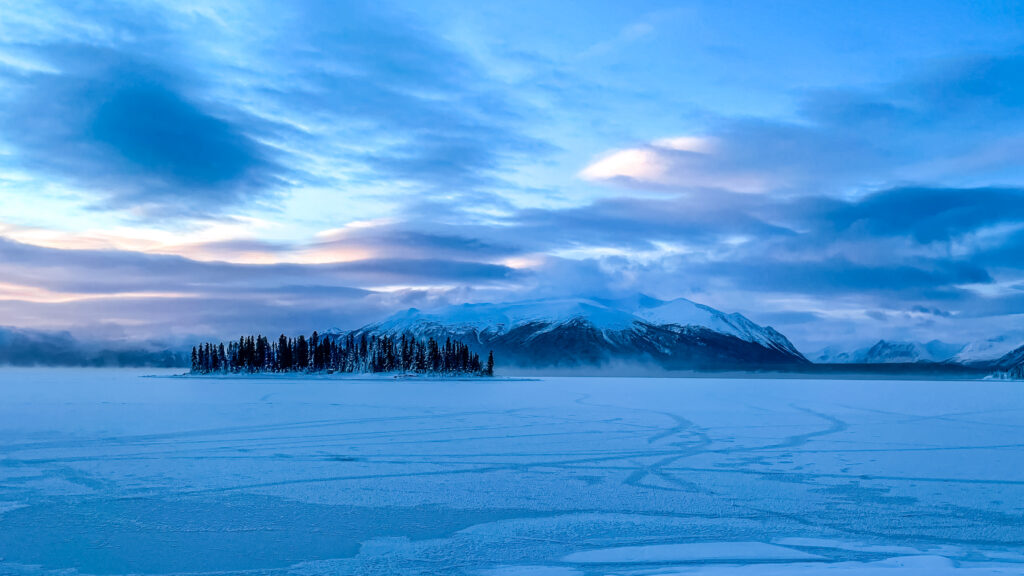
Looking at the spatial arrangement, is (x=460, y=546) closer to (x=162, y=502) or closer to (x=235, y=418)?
(x=162, y=502)

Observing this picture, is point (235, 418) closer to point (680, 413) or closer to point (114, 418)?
point (114, 418)

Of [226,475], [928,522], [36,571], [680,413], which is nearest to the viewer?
[36,571]

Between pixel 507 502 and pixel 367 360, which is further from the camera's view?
pixel 367 360

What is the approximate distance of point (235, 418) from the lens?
41.8 m

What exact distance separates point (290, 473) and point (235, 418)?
21.7 meters

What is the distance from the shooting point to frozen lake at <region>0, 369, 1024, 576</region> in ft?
43.6

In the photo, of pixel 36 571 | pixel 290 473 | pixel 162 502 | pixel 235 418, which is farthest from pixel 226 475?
pixel 235 418

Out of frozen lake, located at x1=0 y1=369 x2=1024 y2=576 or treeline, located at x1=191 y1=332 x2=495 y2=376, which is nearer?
frozen lake, located at x1=0 y1=369 x2=1024 y2=576

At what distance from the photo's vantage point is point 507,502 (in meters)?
18.1

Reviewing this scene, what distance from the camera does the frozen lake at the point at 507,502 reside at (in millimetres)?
13297

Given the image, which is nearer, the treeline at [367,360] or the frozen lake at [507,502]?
the frozen lake at [507,502]

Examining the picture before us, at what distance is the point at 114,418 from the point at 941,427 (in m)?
43.2

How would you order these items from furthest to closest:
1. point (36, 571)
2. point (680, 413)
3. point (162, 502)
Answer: point (680, 413), point (162, 502), point (36, 571)

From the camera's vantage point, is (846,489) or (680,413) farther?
(680,413)
